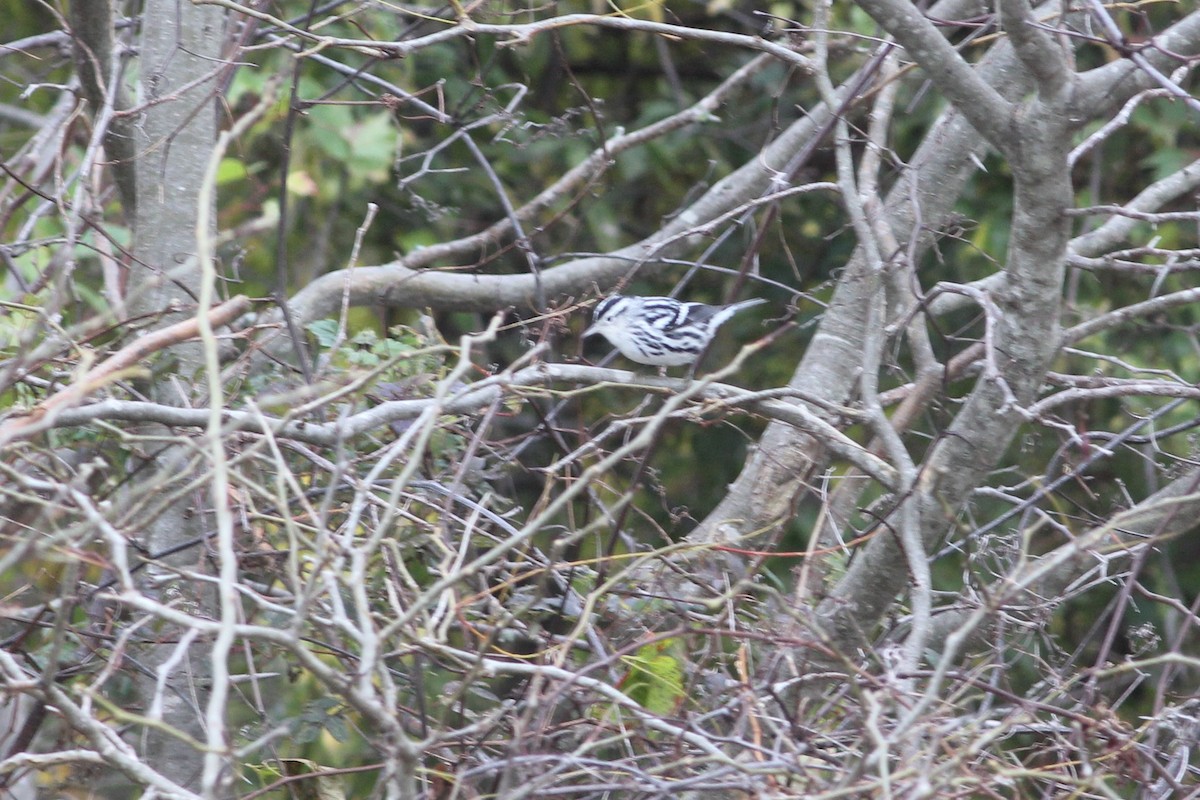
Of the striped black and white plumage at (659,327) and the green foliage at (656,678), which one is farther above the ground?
the striped black and white plumage at (659,327)

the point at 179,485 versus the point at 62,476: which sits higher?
the point at 62,476

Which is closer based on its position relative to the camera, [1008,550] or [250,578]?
[1008,550]

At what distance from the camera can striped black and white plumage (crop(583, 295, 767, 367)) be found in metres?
4.39

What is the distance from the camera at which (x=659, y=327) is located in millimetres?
4477

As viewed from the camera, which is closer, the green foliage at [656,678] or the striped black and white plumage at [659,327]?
A: the green foliage at [656,678]

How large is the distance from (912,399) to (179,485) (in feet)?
6.29

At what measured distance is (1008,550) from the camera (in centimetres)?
324

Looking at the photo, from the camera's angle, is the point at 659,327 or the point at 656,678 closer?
the point at 656,678

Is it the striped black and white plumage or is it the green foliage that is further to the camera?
the striped black and white plumage

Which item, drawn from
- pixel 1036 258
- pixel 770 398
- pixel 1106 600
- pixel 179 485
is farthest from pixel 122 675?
pixel 1106 600

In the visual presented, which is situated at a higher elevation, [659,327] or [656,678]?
[659,327]

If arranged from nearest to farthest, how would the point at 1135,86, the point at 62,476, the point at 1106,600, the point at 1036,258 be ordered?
the point at 62,476 < the point at 1036,258 < the point at 1135,86 < the point at 1106,600

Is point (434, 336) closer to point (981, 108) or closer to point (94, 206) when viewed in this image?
point (94, 206)

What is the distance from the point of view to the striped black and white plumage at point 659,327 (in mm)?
4387
